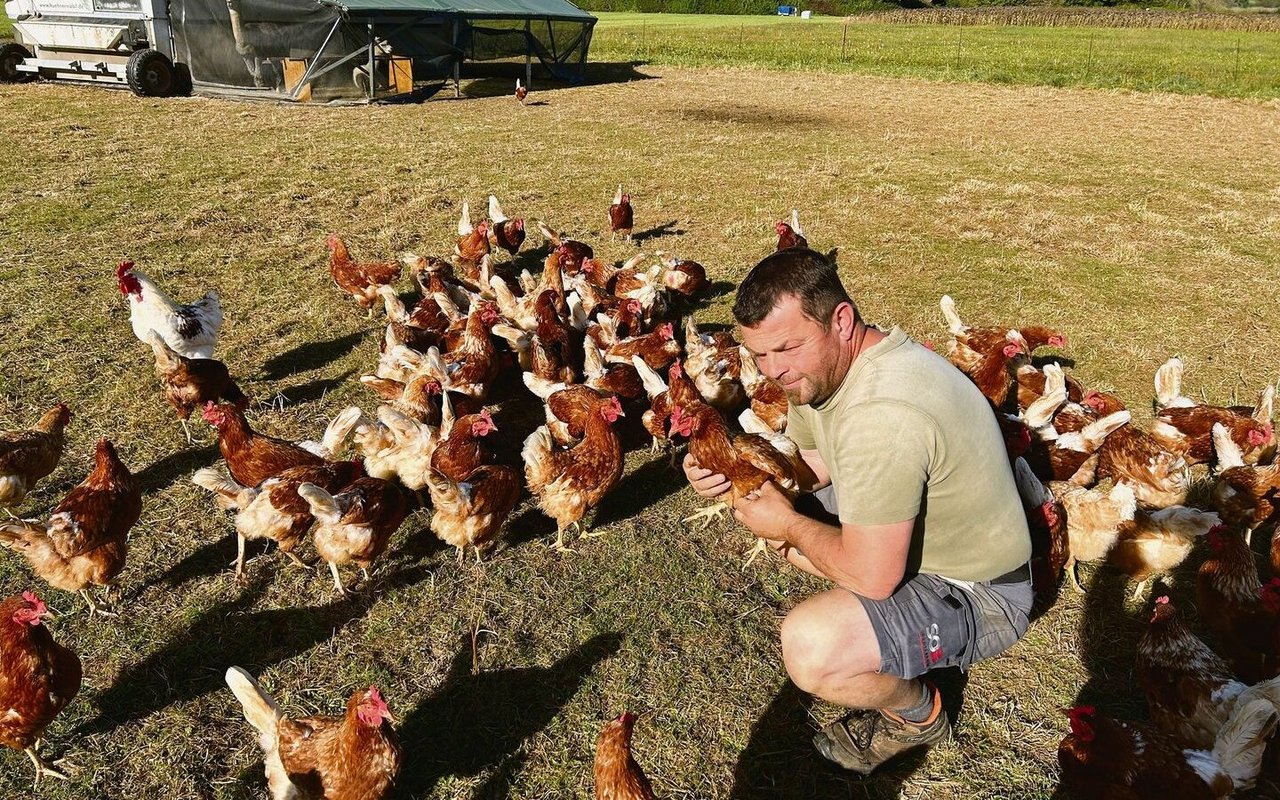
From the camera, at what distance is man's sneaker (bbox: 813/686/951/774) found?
3059mm

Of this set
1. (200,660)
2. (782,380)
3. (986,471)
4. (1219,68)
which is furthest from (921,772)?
(1219,68)

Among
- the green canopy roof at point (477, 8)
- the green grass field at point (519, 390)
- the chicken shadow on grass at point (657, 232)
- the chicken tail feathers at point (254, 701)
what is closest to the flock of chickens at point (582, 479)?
the chicken tail feathers at point (254, 701)

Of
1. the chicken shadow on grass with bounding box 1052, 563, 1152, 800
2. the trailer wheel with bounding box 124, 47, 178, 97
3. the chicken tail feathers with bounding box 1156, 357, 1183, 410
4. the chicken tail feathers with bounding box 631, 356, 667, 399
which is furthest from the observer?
the trailer wheel with bounding box 124, 47, 178, 97

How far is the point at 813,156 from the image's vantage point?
14.0 meters

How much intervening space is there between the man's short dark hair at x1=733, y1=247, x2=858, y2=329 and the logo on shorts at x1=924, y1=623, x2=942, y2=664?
1256mm

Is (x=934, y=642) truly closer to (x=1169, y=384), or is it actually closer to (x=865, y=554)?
(x=865, y=554)

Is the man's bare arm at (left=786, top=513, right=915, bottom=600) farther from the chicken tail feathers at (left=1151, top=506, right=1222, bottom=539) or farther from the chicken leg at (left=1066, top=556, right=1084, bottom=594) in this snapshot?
the chicken tail feathers at (left=1151, top=506, right=1222, bottom=539)

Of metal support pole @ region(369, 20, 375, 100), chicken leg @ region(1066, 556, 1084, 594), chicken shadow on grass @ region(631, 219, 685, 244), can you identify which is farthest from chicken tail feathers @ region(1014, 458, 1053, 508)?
metal support pole @ region(369, 20, 375, 100)

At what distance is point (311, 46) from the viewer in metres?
17.3

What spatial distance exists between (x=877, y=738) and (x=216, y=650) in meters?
3.20

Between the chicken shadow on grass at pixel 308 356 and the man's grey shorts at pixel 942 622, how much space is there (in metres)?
5.08

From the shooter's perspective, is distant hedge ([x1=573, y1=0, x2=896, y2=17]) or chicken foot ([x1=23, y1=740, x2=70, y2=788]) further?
distant hedge ([x1=573, y1=0, x2=896, y2=17])

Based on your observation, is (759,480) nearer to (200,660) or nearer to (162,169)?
(200,660)

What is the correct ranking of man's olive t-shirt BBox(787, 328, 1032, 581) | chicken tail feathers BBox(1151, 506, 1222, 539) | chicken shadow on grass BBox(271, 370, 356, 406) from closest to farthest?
1. man's olive t-shirt BBox(787, 328, 1032, 581)
2. chicken tail feathers BBox(1151, 506, 1222, 539)
3. chicken shadow on grass BBox(271, 370, 356, 406)
